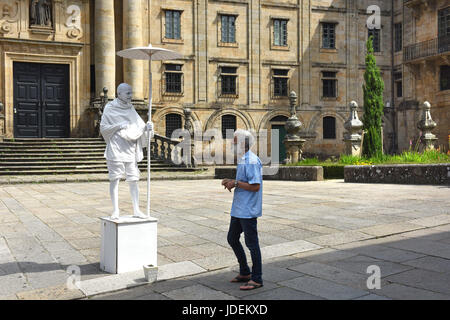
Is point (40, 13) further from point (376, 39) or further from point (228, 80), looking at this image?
point (376, 39)

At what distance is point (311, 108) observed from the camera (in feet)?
111

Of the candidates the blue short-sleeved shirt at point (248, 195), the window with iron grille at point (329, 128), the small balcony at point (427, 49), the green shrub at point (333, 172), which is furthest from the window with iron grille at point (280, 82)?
the blue short-sleeved shirt at point (248, 195)

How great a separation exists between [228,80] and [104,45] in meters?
8.57

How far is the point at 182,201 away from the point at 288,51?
78.5 ft

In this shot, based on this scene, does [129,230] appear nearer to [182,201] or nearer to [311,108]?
[182,201]

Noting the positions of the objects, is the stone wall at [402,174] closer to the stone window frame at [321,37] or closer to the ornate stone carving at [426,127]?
the ornate stone carving at [426,127]

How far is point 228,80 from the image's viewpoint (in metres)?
32.0

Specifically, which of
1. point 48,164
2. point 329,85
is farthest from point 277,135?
point 48,164

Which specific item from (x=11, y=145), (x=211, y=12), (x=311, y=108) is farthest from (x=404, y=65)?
(x=11, y=145)

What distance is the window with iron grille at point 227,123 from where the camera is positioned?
104 ft

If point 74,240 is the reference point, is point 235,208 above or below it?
above

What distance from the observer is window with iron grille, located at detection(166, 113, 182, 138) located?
100ft

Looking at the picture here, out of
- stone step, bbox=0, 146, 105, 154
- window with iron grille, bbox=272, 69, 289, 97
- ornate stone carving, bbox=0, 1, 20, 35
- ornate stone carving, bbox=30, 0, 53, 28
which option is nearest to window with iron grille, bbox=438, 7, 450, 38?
window with iron grille, bbox=272, 69, 289, 97
